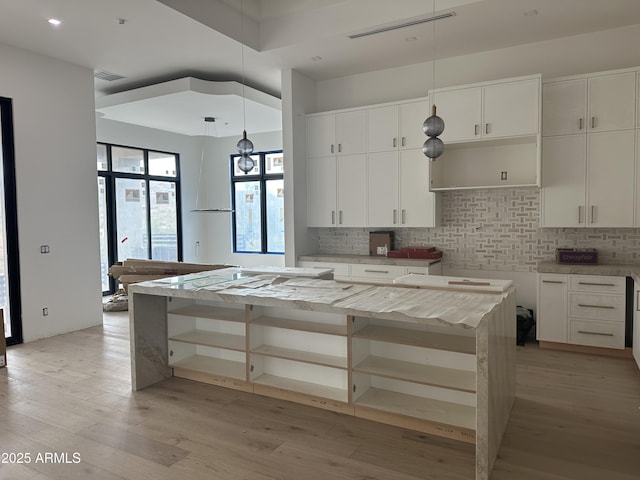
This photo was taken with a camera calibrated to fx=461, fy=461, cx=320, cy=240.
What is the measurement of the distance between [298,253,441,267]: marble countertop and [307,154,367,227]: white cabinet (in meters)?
0.40

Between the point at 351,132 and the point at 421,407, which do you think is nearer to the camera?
the point at 421,407

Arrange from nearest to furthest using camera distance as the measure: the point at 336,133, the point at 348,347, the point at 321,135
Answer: the point at 348,347
the point at 336,133
the point at 321,135

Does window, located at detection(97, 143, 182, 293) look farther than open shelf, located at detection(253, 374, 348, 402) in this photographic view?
Yes

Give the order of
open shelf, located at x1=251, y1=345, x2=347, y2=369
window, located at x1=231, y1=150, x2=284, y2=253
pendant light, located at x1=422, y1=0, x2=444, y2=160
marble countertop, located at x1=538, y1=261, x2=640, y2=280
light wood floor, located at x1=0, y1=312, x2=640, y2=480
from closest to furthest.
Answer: light wood floor, located at x1=0, y1=312, x2=640, y2=480 < open shelf, located at x1=251, y1=345, x2=347, y2=369 < pendant light, located at x1=422, y1=0, x2=444, y2=160 < marble countertop, located at x1=538, y1=261, x2=640, y2=280 < window, located at x1=231, y1=150, x2=284, y2=253

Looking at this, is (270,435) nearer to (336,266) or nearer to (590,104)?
(336,266)

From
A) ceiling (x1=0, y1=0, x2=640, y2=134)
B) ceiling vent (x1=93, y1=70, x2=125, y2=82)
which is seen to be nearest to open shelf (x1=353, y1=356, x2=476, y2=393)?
ceiling (x1=0, y1=0, x2=640, y2=134)

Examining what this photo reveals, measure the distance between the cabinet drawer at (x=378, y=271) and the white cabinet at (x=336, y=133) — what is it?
1.42m

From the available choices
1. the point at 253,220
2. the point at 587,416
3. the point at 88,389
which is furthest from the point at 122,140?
the point at 587,416

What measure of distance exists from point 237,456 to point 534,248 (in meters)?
3.90

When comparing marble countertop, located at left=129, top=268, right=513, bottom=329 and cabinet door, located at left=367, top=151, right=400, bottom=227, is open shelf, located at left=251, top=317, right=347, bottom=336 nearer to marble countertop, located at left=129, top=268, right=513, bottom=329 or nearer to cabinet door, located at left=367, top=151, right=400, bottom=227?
marble countertop, located at left=129, top=268, right=513, bottom=329

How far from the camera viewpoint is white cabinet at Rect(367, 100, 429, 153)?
5.24 metres

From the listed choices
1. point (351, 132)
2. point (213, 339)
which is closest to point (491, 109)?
point (351, 132)

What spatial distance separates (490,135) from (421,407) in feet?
10.0

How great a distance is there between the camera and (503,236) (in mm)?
5199
